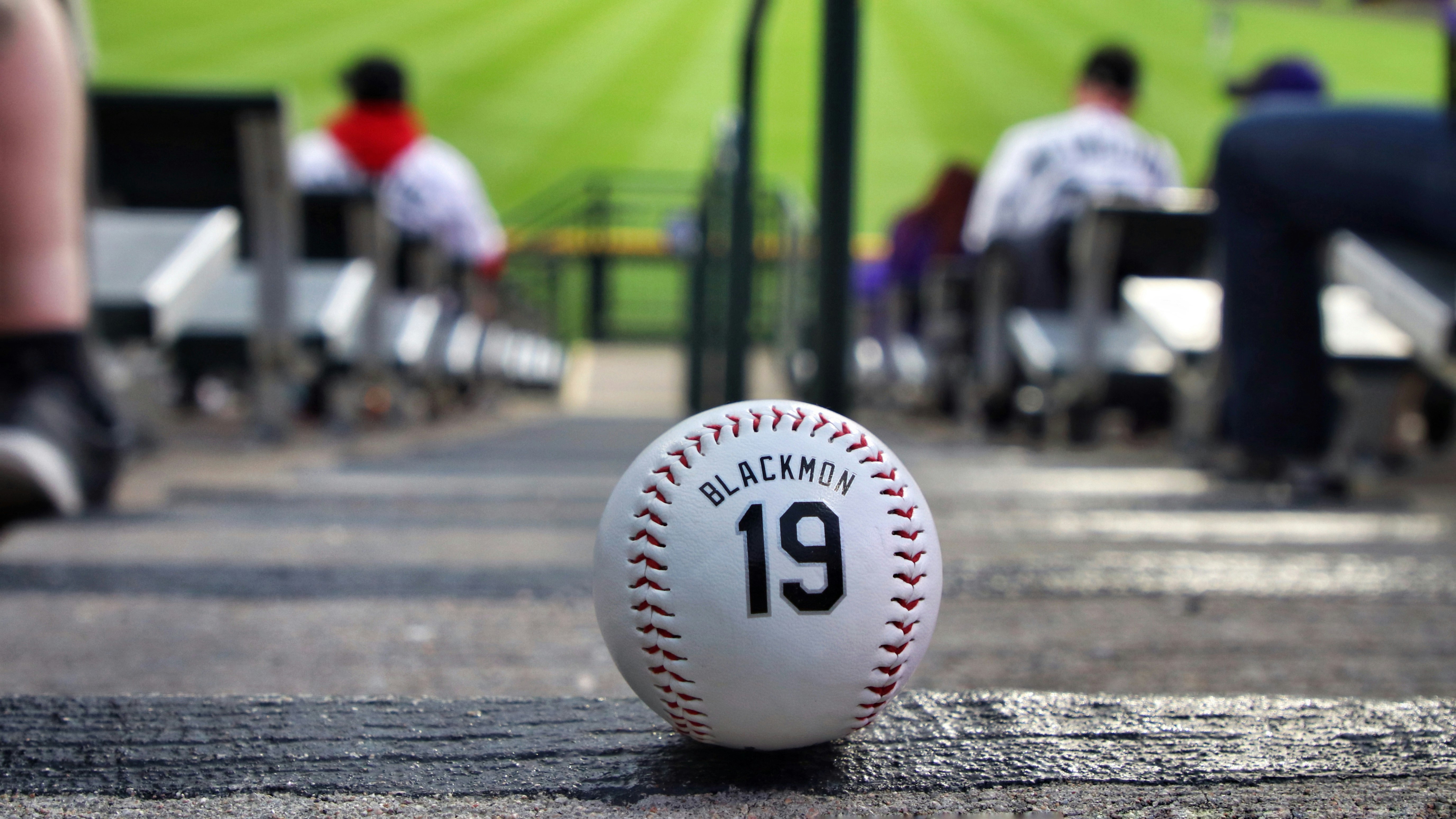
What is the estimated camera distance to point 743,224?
310 centimetres

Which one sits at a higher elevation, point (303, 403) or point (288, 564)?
point (288, 564)

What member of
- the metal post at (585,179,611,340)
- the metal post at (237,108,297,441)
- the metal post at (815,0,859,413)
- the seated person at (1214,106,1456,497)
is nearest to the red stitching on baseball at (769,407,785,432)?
the metal post at (815,0,859,413)

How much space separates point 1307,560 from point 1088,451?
2.35 m

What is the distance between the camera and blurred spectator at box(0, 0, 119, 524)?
163 cm

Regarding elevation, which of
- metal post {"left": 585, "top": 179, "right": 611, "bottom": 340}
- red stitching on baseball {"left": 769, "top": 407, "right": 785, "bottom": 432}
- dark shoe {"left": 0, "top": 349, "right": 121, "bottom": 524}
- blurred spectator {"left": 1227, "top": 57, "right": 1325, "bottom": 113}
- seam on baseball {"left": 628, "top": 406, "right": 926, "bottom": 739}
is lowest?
metal post {"left": 585, "top": 179, "right": 611, "bottom": 340}

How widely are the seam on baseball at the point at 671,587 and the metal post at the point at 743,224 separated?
1455mm

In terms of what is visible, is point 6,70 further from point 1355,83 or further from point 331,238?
point 1355,83

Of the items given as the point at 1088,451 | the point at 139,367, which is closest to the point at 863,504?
the point at 139,367

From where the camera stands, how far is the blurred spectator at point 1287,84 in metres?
4.32

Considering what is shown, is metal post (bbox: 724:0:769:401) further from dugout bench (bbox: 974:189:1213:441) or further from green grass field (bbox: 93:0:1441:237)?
green grass field (bbox: 93:0:1441:237)

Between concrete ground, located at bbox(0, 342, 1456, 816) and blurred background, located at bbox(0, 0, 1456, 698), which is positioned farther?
blurred background, located at bbox(0, 0, 1456, 698)

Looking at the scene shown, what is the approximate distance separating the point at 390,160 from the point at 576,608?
14.3 ft

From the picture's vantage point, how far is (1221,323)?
258 cm

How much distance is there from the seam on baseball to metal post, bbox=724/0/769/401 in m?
1.45
